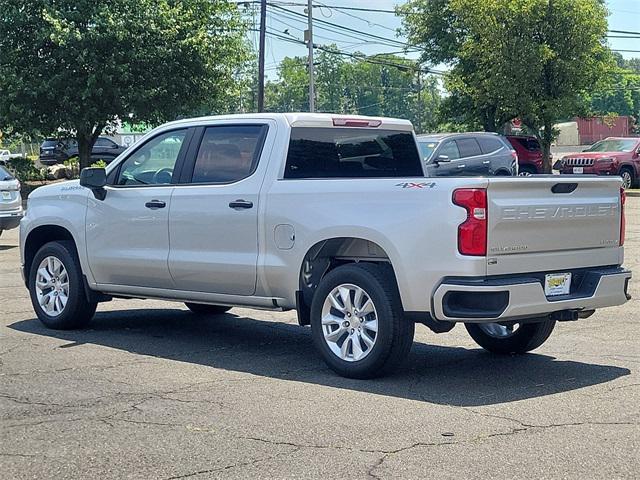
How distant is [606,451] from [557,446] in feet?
0.84

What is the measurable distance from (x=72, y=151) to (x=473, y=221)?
40.5 metres

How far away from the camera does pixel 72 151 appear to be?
147ft

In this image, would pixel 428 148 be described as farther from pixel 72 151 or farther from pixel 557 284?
pixel 72 151

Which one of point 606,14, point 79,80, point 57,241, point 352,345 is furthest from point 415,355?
point 606,14

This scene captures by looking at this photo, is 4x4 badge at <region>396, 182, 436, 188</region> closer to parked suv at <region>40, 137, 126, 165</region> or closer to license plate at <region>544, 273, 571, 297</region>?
license plate at <region>544, 273, 571, 297</region>

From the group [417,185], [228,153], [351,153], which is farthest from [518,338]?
[228,153]

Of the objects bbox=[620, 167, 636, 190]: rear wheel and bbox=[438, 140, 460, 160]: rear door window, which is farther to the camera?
bbox=[620, 167, 636, 190]: rear wheel

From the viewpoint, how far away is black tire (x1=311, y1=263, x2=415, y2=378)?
271 inches

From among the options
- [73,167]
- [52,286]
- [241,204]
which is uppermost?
[241,204]

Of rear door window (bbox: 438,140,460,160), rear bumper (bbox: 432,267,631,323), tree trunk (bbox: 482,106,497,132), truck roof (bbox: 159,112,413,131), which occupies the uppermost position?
tree trunk (bbox: 482,106,497,132)

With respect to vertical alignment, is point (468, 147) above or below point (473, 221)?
above

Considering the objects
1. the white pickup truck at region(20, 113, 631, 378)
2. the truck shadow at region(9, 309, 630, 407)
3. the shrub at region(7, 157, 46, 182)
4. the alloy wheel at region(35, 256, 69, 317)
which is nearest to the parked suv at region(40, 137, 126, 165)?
the shrub at region(7, 157, 46, 182)

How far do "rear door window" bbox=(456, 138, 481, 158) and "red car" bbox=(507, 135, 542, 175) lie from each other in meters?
10.7

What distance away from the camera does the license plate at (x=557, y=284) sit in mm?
6918
